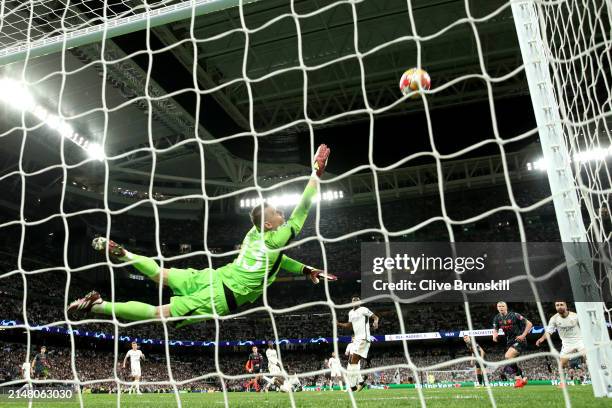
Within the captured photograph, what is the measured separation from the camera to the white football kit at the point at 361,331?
7875 millimetres

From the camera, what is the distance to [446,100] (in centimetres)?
2014

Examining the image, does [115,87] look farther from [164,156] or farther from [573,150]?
[573,150]

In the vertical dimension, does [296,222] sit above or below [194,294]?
above

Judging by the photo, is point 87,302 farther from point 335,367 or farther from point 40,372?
point 40,372

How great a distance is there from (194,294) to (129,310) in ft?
1.60

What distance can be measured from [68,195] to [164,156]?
6.15 metres

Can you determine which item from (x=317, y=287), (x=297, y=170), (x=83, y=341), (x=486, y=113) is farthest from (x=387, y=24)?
(x=83, y=341)

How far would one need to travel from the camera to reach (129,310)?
3682 mm

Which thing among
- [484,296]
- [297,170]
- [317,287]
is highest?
[297,170]

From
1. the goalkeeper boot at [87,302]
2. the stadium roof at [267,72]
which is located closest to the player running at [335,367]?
the goalkeeper boot at [87,302]

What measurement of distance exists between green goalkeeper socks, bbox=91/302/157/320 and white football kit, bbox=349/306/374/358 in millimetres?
4812

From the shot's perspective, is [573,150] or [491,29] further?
[491,29]

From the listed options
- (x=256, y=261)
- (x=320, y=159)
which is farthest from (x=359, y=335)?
(x=320, y=159)

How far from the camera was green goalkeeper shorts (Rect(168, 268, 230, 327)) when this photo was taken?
11.9 ft
